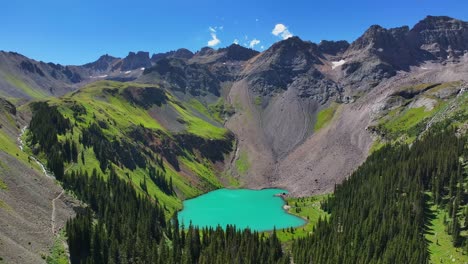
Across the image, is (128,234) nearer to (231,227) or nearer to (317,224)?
(231,227)

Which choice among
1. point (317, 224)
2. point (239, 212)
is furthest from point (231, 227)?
point (239, 212)

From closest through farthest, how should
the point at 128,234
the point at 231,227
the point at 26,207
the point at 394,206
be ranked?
1. the point at 26,207
2. the point at 128,234
3. the point at 231,227
4. the point at 394,206

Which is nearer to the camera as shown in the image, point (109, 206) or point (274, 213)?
point (109, 206)

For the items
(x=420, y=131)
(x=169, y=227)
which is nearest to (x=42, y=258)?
(x=169, y=227)

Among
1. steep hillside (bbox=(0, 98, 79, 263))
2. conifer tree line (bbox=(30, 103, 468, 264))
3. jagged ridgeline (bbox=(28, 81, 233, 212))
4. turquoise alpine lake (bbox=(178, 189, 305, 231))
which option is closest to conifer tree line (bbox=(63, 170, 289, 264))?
conifer tree line (bbox=(30, 103, 468, 264))

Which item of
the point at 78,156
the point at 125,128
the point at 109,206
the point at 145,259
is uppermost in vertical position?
the point at 125,128

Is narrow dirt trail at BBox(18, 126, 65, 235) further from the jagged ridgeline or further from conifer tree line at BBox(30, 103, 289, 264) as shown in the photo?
conifer tree line at BBox(30, 103, 289, 264)

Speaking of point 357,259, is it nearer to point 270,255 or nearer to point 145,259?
point 270,255
